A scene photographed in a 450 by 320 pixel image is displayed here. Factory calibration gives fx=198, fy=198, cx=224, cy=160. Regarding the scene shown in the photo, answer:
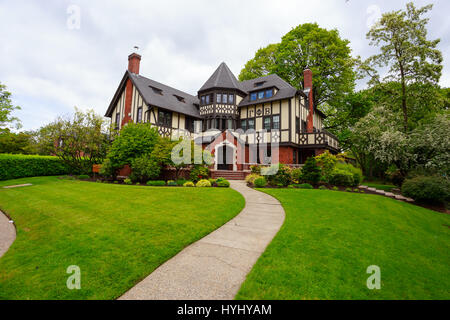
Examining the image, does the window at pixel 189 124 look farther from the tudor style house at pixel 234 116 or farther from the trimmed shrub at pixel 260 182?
the trimmed shrub at pixel 260 182

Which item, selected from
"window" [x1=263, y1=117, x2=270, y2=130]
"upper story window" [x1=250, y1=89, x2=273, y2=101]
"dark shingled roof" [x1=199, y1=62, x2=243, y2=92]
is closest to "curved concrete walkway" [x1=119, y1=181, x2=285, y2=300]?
"window" [x1=263, y1=117, x2=270, y2=130]

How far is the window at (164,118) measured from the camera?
754 inches

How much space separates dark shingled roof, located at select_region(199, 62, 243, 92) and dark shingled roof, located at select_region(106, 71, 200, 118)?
2512 millimetres

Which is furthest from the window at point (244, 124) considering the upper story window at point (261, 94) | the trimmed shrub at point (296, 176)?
the trimmed shrub at point (296, 176)

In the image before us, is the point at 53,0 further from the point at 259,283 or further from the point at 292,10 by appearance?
the point at 259,283

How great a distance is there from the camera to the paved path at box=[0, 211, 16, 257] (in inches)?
189

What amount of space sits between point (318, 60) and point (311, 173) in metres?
17.8

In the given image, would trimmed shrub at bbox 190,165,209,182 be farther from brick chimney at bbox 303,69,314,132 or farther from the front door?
brick chimney at bbox 303,69,314,132

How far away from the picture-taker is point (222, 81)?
2180cm

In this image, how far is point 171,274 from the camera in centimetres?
330

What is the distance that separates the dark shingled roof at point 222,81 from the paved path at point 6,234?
60.6 feet

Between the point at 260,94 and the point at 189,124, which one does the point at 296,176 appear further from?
the point at 189,124

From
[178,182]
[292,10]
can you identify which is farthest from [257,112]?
[292,10]
